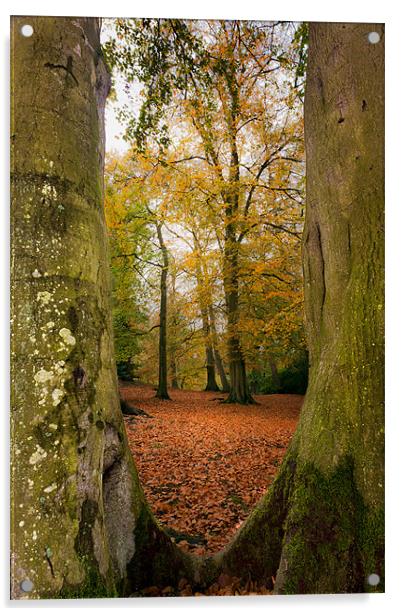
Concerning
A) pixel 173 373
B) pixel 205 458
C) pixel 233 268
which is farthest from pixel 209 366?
pixel 205 458

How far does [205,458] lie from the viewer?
3.62 metres

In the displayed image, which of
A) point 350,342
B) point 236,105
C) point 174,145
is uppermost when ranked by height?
point 236,105

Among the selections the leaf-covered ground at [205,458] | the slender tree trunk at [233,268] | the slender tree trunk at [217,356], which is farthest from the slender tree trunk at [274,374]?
the slender tree trunk at [217,356]

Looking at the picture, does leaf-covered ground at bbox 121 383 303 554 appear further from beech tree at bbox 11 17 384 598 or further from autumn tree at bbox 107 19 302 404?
autumn tree at bbox 107 19 302 404

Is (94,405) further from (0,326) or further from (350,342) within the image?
(350,342)

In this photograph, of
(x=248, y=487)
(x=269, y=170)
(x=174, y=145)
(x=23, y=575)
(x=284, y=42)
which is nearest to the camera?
(x=23, y=575)

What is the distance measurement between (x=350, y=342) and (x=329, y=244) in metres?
0.57

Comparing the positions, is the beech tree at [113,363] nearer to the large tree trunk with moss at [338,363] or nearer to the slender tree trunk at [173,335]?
the large tree trunk with moss at [338,363]

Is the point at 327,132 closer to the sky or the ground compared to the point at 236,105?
closer to the ground

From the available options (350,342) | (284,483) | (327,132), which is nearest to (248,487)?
(284,483)

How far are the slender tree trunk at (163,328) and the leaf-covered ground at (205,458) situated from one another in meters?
0.27

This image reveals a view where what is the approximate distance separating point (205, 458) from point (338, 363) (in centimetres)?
229

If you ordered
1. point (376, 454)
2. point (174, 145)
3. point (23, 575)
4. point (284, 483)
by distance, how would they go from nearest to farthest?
point (23, 575), point (376, 454), point (284, 483), point (174, 145)

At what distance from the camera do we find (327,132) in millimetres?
2021
